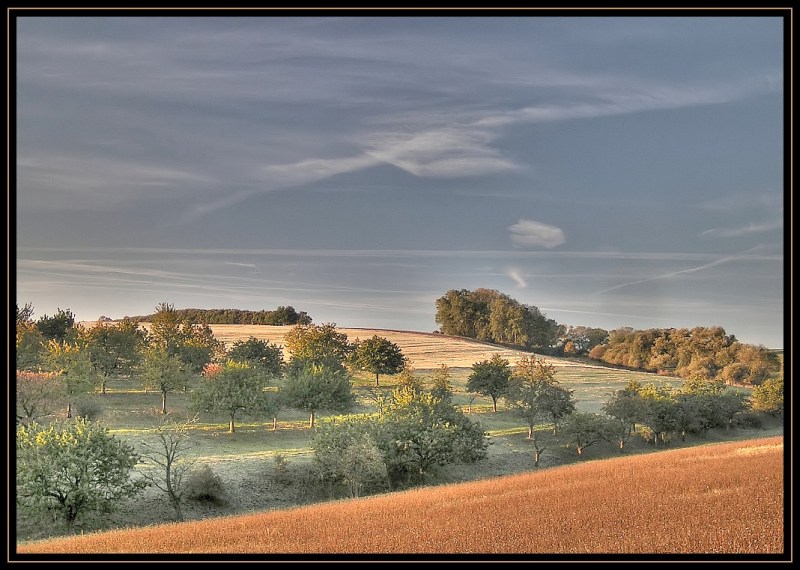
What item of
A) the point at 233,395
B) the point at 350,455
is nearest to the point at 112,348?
the point at 233,395

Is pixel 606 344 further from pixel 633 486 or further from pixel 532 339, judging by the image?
pixel 633 486

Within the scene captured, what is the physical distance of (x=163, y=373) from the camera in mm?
42906

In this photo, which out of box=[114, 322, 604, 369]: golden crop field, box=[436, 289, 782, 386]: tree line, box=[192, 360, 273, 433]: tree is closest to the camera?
box=[192, 360, 273, 433]: tree

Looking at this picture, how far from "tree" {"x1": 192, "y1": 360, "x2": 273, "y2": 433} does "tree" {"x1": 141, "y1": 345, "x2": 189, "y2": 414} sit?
407 centimetres

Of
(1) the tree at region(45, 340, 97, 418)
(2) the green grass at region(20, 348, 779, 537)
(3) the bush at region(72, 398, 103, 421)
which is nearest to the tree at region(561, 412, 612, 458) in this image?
(2) the green grass at region(20, 348, 779, 537)

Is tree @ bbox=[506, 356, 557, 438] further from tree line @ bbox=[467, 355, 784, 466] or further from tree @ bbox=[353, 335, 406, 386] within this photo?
tree @ bbox=[353, 335, 406, 386]

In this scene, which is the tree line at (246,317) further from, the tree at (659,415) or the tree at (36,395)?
the tree at (659,415)

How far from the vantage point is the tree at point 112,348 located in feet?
160

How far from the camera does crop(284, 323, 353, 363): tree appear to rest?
173 feet

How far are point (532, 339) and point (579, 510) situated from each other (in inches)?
1926

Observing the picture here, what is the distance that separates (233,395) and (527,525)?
3069 centimetres

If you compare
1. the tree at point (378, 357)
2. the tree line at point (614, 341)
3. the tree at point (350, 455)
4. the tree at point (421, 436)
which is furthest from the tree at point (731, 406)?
the tree at point (350, 455)

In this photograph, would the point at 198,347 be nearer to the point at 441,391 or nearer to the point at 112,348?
the point at 112,348

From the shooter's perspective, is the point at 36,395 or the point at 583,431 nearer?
the point at 36,395
